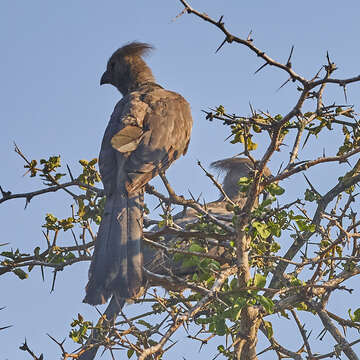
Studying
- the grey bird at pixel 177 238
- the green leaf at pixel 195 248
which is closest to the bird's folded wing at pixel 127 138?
the grey bird at pixel 177 238

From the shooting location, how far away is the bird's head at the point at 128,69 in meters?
7.86

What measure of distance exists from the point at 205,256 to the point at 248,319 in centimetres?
59

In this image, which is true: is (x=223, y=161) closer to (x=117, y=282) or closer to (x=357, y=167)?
(x=357, y=167)

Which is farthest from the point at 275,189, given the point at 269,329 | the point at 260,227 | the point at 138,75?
the point at 138,75

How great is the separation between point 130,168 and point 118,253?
921 mm

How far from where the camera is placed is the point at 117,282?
4.30 m

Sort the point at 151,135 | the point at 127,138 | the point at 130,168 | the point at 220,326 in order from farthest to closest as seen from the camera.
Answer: the point at 151,135
the point at 127,138
the point at 130,168
the point at 220,326

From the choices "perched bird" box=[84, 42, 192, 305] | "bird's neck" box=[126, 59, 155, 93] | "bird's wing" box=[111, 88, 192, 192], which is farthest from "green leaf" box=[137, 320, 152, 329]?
"bird's neck" box=[126, 59, 155, 93]

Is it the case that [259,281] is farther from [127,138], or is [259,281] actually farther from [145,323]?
[127,138]

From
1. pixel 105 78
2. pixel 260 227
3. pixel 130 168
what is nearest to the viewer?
pixel 260 227

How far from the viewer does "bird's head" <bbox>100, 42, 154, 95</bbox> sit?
786 cm

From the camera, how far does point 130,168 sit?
5.13 metres

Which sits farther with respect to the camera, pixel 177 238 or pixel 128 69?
pixel 128 69

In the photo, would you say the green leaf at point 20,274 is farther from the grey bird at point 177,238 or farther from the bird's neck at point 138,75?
the bird's neck at point 138,75
